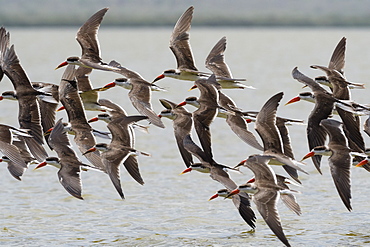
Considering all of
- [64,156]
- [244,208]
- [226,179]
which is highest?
[64,156]

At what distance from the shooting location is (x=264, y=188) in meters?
12.6

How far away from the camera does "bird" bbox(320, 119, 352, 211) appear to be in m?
13.0

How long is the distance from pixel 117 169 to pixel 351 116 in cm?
364

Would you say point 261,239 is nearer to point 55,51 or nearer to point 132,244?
point 132,244

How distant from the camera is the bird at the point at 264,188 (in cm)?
1228

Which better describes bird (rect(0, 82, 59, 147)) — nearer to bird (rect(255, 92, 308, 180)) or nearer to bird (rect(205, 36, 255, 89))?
bird (rect(205, 36, 255, 89))

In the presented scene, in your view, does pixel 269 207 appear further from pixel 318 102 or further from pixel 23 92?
pixel 23 92

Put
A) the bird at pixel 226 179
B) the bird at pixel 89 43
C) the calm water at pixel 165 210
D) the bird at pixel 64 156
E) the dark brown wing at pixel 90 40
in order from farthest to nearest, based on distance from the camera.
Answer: the dark brown wing at pixel 90 40, the bird at pixel 89 43, the calm water at pixel 165 210, the bird at pixel 64 156, the bird at pixel 226 179

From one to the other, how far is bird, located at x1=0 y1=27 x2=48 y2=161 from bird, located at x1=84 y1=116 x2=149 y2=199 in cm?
108

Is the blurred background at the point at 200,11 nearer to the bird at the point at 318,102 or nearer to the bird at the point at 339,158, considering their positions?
the bird at the point at 318,102

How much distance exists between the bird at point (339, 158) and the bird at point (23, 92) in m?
4.22

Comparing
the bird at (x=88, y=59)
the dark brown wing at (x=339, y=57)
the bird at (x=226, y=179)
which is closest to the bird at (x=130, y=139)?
the bird at (x=88, y=59)

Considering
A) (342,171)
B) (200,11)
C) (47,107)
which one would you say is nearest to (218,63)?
(47,107)

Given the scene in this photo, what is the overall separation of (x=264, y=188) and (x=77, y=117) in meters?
3.01
